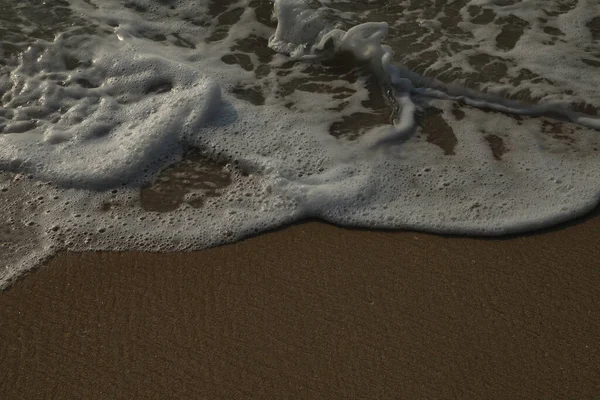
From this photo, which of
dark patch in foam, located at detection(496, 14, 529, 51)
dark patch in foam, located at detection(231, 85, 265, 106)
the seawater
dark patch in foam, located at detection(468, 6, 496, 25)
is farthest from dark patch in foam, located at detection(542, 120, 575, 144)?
dark patch in foam, located at detection(231, 85, 265, 106)

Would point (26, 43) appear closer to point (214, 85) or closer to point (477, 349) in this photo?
point (214, 85)

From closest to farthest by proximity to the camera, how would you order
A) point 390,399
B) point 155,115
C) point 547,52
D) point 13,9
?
point 390,399, point 155,115, point 547,52, point 13,9

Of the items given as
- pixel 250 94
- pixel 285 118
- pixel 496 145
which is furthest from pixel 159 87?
pixel 496 145

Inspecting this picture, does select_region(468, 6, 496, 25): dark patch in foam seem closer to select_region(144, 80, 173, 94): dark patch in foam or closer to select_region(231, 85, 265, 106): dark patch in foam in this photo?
select_region(231, 85, 265, 106): dark patch in foam

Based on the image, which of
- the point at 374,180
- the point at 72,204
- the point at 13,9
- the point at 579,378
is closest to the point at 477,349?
the point at 579,378

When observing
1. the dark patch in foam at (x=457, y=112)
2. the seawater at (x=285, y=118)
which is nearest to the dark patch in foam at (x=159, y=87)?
the seawater at (x=285, y=118)

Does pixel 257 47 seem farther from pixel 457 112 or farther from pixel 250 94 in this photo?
pixel 457 112
